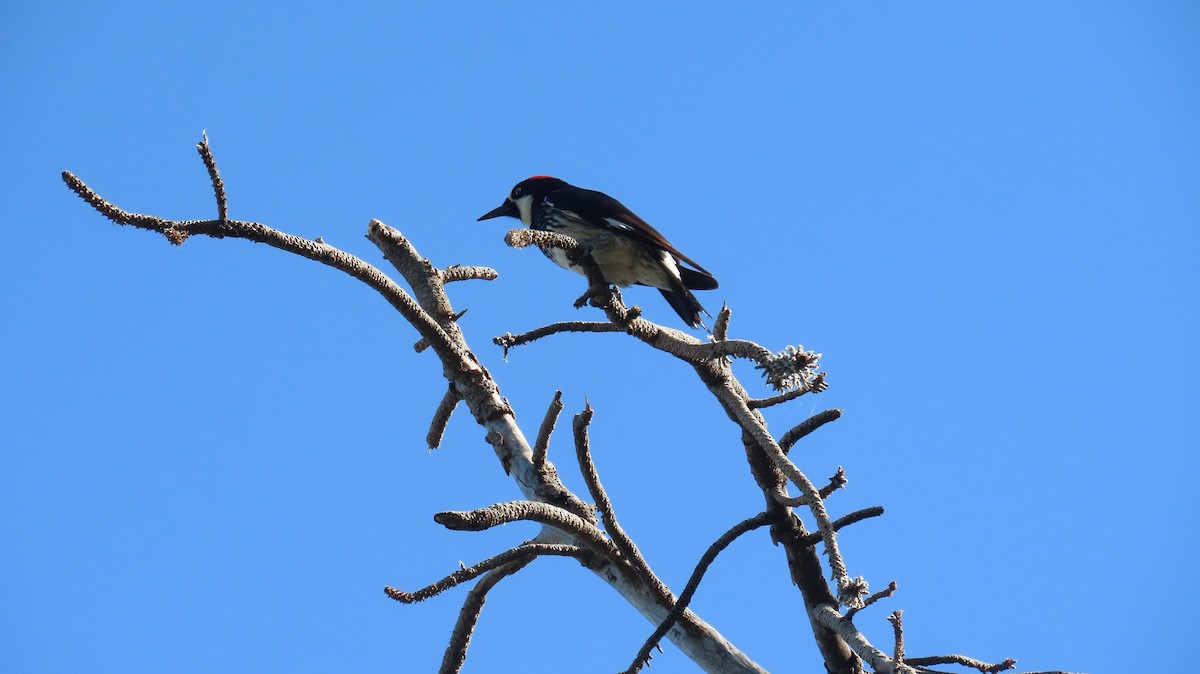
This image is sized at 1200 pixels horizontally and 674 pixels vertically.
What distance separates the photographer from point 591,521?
11.6ft

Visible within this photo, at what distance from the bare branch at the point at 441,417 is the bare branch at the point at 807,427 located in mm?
1346

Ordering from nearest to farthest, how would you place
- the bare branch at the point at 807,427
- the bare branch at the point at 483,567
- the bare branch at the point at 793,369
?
the bare branch at the point at 793,369 < the bare branch at the point at 483,567 < the bare branch at the point at 807,427

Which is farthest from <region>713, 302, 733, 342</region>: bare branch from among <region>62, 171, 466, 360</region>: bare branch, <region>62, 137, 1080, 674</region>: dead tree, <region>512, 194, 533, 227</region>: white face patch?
<region>512, 194, 533, 227</region>: white face patch

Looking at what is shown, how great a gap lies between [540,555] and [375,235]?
1.75m

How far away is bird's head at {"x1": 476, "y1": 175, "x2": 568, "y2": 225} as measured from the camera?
20.1 feet

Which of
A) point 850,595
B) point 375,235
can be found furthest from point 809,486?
point 375,235

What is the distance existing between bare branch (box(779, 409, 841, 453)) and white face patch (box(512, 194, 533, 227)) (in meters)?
3.05

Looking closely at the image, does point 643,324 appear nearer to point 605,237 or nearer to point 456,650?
point 456,650

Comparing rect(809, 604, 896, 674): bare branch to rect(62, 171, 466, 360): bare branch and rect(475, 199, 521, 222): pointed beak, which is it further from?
rect(475, 199, 521, 222): pointed beak

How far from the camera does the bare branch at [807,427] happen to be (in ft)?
10.5

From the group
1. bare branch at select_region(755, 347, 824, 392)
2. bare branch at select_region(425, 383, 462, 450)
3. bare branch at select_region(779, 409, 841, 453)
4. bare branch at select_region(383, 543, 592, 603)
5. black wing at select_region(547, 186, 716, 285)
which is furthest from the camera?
black wing at select_region(547, 186, 716, 285)

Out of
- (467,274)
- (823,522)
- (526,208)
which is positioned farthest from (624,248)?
(823,522)

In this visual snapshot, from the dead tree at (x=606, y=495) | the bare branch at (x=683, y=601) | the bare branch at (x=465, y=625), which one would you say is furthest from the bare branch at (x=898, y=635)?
the bare branch at (x=465, y=625)

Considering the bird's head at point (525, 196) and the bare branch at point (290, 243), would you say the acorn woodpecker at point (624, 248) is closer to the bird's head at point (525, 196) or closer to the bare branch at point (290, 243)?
the bird's head at point (525, 196)
